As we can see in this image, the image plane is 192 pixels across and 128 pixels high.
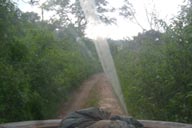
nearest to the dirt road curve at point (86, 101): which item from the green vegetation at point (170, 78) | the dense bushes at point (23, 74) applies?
the dense bushes at point (23, 74)

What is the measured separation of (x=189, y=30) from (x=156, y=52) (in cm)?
137

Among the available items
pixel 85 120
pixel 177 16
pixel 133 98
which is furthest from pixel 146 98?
pixel 85 120

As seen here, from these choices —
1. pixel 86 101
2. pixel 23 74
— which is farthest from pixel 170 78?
pixel 86 101

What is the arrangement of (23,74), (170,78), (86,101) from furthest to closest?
1. (86,101)
2. (23,74)
3. (170,78)

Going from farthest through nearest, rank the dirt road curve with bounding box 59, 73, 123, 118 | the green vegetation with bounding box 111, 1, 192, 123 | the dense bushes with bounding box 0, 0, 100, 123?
the dirt road curve with bounding box 59, 73, 123, 118 → the dense bushes with bounding box 0, 0, 100, 123 → the green vegetation with bounding box 111, 1, 192, 123

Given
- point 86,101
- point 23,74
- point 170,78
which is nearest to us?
point 170,78

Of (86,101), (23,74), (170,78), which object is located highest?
(23,74)

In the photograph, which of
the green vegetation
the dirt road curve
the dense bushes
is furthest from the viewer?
the dirt road curve

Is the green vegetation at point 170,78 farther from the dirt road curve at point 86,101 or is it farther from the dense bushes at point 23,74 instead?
the dirt road curve at point 86,101

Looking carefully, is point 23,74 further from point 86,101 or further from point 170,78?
point 86,101

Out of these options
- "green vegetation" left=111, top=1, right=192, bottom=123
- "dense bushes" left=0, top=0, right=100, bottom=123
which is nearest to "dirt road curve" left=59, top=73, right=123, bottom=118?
"dense bushes" left=0, top=0, right=100, bottom=123

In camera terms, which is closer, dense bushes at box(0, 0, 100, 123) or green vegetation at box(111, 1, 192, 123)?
A: green vegetation at box(111, 1, 192, 123)

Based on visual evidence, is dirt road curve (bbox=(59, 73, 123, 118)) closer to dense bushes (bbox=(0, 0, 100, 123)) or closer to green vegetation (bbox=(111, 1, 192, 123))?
dense bushes (bbox=(0, 0, 100, 123))

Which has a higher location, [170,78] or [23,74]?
[23,74]
